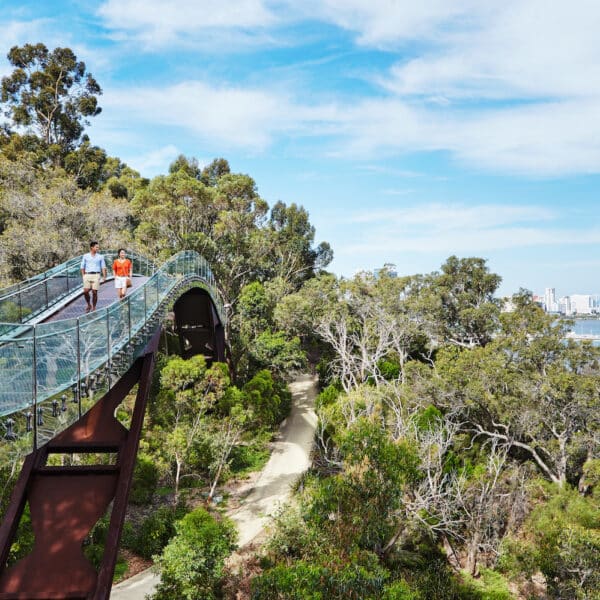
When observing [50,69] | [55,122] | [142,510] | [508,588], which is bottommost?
[508,588]

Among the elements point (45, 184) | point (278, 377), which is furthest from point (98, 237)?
point (278, 377)

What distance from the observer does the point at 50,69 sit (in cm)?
3294

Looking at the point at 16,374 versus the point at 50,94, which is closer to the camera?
the point at 16,374

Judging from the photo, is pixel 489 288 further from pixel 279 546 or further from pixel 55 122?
pixel 55 122

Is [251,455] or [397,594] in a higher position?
[397,594]

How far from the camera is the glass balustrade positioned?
559cm

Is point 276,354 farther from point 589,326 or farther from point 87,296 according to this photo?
point 589,326

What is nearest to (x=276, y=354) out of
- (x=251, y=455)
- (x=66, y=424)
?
(x=251, y=455)

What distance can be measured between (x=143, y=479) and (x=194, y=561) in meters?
6.50

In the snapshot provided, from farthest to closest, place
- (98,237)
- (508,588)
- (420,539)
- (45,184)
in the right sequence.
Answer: (45,184) → (98,237) → (420,539) → (508,588)

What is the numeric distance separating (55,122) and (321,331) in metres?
24.7

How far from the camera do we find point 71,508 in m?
7.21

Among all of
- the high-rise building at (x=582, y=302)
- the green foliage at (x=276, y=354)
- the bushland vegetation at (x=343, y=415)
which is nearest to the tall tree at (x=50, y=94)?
the bushland vegetation at (x=343, y=415)

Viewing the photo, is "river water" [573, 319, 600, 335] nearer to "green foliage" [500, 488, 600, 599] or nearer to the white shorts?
"green foliage" [500, 488, 600, 599]
